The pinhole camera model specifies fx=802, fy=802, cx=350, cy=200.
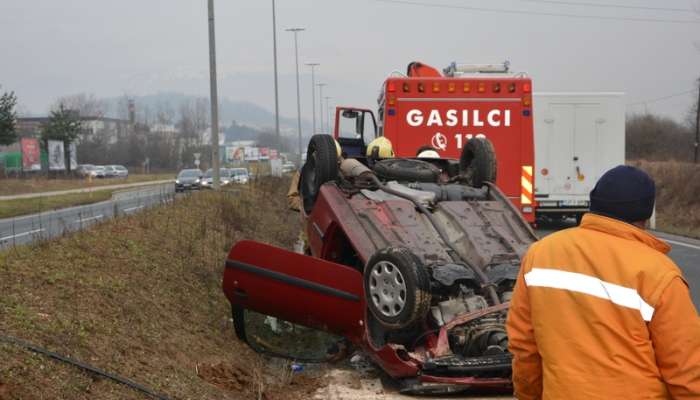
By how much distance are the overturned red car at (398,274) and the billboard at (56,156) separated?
5846cm

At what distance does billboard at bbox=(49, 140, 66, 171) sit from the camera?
6203 centimetres

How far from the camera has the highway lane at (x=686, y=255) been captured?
11.3 meters

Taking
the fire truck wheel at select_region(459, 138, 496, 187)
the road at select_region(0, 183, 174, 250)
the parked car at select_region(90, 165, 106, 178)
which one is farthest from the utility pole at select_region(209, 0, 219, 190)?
the parked car at select_region(90, 165, 106, 178)

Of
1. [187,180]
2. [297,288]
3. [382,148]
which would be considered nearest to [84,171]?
[187,180]

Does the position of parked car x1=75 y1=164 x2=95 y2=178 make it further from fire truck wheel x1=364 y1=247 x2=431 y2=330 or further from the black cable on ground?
the black cable on ground

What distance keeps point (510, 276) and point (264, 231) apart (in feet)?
33.3

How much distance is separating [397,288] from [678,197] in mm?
26403

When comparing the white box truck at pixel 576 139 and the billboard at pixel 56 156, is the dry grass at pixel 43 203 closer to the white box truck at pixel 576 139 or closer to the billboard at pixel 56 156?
the white box truck at pixel 576 139

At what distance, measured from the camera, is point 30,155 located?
62094mm

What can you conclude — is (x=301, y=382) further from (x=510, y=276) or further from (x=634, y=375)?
(x=634, y=375)

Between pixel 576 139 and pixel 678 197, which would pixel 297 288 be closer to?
pixel 576 139

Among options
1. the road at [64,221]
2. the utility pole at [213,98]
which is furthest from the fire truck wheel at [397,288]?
the utility pole at [213,98]

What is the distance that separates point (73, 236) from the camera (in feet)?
28.7

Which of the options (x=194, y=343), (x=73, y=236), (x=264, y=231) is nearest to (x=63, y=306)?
(x=194, y=343)
